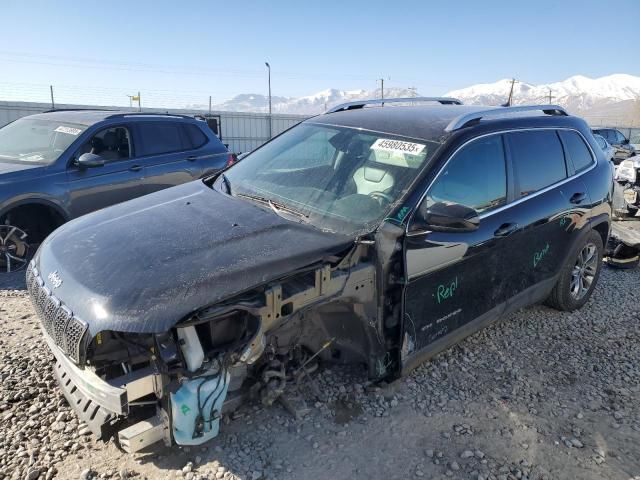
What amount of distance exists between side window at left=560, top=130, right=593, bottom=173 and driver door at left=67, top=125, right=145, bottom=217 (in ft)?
15.8

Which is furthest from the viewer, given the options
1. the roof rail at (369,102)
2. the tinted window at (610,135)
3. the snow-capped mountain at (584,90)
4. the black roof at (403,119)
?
the snow-capped mountain at (584,90)

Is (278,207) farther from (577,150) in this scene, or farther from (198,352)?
(577,150)

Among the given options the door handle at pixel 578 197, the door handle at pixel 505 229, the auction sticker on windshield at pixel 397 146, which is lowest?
the door handle at pixel 505 229

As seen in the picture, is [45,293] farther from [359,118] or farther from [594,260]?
[594,260]

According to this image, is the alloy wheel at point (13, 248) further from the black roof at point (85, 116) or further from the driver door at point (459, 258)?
the driver door at point (459, 258)

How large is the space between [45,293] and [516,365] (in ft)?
10.6

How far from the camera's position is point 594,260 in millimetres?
4797

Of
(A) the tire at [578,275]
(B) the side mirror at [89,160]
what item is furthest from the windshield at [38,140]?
(A) the tire at [578,275]

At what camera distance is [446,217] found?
285 centimetres

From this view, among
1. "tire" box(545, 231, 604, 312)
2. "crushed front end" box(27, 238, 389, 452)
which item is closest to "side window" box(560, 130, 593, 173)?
"tire" box(545, 231, 604, 312)

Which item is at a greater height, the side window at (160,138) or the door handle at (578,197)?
the side window at (160,138)

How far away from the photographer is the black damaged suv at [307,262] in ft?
7.55

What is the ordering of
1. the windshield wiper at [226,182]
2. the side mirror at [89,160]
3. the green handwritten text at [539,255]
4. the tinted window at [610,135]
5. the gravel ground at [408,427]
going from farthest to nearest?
1. the tinted window at [610,135]
2. the side mirror at [89,160]
3. the green handwritten text at [539,255]
4. the windshield wiper at [226,182]
5. the gravel ground at [408,427]

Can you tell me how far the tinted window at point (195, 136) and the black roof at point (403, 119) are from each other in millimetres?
3357
